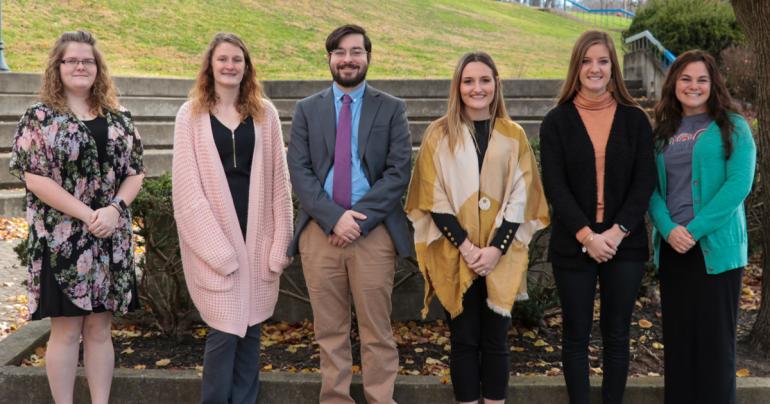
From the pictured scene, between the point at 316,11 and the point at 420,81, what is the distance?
1461 centimetres

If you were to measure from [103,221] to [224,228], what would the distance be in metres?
0.61

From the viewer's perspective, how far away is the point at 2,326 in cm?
575

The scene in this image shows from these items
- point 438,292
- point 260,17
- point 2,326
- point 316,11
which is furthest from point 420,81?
point 316,11

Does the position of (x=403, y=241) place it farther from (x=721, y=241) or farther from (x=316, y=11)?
(x=316, y=11)

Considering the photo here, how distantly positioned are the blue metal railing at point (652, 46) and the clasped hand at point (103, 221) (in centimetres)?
1044

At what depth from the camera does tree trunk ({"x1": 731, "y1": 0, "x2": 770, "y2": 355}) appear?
180 inches

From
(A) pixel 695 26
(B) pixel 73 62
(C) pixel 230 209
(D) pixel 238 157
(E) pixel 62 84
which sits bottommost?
(C) pixel 230 209

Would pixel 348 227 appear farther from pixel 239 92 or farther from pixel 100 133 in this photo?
pixel 100 133

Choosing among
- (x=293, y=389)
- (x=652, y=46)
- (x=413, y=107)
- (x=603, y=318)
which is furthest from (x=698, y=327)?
(x=652, y=46)

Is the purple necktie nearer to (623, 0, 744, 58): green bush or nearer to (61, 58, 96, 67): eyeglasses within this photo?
(61, 58, 96, 67): eyeglasses

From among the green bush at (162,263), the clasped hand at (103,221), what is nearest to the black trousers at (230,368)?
the clasped hand at (103,221)

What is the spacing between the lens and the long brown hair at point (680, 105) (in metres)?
3.78

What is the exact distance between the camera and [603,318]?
152 inches

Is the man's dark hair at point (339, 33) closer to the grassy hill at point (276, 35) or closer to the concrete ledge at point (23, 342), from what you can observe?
the concrete ledge at point (23, 342)
